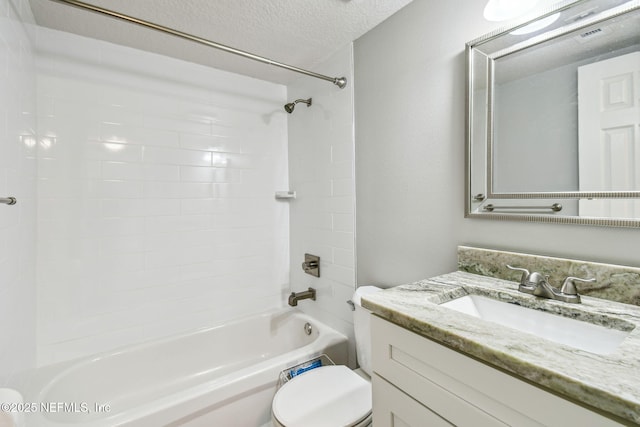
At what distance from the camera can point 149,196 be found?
5.95 ft

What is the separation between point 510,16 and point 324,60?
3.81 ft

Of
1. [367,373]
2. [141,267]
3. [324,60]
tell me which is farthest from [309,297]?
[324,60]

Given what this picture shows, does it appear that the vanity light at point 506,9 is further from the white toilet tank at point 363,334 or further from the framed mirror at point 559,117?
the white toilet tank at point 363,334

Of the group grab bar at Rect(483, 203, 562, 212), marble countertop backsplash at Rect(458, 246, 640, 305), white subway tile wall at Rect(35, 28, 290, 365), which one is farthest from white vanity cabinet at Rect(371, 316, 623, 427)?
white subway tile wall at Rect(35, 28, 290, 365)

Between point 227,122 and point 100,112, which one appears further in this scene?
point 227,122

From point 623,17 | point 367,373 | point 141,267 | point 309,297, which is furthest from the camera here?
point 309,297

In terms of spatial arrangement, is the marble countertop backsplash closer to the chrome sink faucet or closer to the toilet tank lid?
the chrome sink faucet

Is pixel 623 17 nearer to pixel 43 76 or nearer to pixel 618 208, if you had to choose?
pixel 618 208

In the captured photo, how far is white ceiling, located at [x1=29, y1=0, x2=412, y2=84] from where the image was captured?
1.37 m

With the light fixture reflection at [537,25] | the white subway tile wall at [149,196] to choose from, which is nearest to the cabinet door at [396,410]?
the white subway tile wall at [149,196]

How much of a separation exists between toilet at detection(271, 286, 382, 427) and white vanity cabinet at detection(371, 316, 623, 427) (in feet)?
1.16

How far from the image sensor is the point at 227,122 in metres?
2.08

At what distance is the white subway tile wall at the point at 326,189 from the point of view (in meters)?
1.77

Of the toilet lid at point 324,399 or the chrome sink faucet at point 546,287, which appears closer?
the chrome sink faucet at point 546,287
